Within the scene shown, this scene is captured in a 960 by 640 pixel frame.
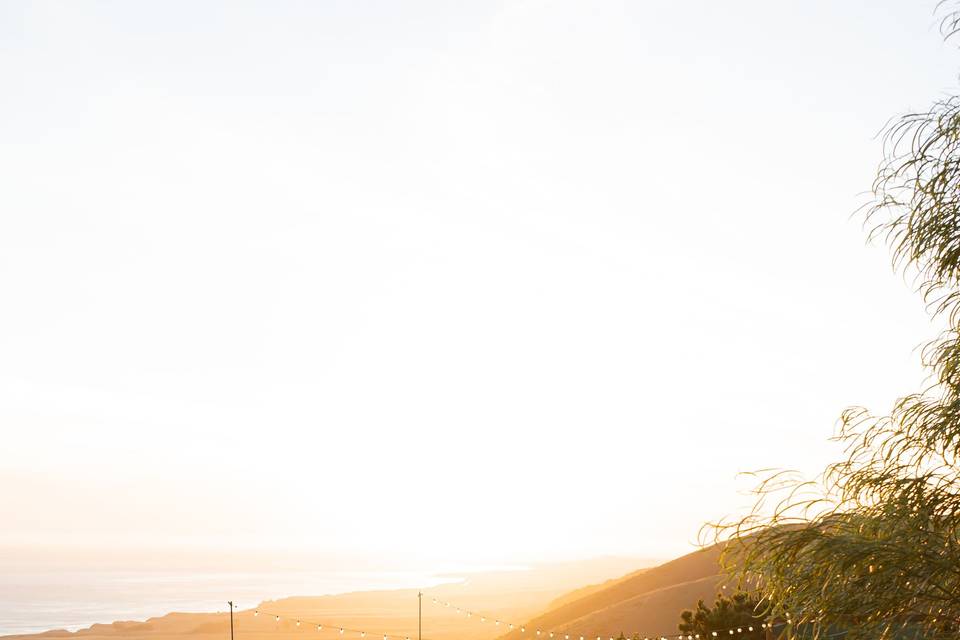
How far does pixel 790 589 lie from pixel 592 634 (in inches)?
2982

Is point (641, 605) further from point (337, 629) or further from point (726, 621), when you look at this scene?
point (337, 629)

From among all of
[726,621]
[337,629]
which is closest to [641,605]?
[726,621]

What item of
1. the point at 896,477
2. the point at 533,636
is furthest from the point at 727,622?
the point at 533,636

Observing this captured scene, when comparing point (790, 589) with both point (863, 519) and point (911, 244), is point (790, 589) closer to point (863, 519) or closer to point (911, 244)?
point (863, 519)

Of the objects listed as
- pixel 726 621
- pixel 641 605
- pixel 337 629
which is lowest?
pixel 337 629

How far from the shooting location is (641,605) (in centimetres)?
8562

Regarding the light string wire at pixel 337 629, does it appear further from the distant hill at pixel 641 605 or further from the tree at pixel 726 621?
the tree at pixel 726 621

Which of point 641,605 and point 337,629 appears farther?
point 337,629

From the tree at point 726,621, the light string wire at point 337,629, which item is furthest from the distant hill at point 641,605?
the tree at point 726,621

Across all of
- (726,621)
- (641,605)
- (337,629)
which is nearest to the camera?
(726,621)

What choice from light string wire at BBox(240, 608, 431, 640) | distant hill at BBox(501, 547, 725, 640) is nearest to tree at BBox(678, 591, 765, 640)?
light string wire at BBox(240, 608, 431, 640)

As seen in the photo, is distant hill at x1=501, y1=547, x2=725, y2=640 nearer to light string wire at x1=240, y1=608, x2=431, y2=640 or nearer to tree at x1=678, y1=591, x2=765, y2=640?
light string wire at x1=240, y1=608, x2=431, y2=640

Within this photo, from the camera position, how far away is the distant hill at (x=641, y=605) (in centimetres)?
8112

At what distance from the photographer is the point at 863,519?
983 centimetres
